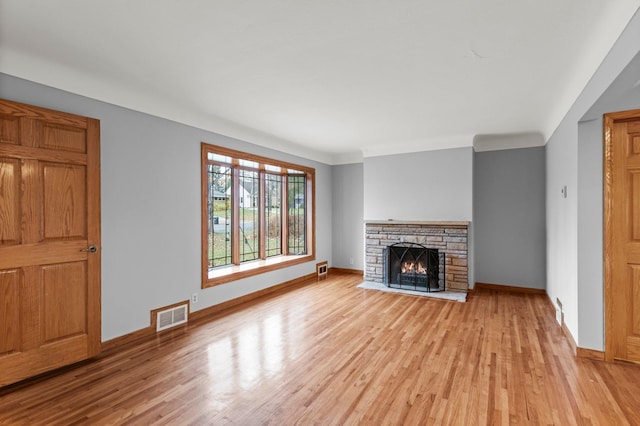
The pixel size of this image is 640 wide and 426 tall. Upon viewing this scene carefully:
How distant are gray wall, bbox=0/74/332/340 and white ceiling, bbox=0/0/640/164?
14cm

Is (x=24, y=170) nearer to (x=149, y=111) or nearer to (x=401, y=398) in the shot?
(x=149, y=111)

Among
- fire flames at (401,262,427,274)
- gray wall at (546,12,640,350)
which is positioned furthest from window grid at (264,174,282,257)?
gray wall at (546,12,640,350)

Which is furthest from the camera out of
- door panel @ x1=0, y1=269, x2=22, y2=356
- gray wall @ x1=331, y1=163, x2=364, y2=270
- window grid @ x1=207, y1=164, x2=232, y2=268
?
gray wall @ x1=331, y1=163, x2=364, y2=270

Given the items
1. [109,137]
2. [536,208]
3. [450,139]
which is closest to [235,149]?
[109,137]

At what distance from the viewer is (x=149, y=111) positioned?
3.38m

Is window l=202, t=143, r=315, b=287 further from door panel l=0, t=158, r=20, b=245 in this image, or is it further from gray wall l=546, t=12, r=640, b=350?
gray wall l=546, t=12, r=640, b=350

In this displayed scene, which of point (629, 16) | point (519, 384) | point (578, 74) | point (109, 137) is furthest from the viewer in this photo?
point (109, 137)

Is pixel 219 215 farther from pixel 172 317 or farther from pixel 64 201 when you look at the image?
pixel 64 201

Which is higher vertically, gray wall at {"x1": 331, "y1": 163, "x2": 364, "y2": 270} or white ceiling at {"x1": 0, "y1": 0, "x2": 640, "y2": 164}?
white ceiling at {"x1": 0, "y1": 0, "x2": 640, "y2": 164}

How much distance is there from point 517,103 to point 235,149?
141 inches

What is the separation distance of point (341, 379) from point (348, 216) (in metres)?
4.39

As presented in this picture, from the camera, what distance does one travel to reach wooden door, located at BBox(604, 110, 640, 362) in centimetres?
271

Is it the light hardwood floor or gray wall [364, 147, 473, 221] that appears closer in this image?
the light hardwood floor

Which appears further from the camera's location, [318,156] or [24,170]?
[318,156]
